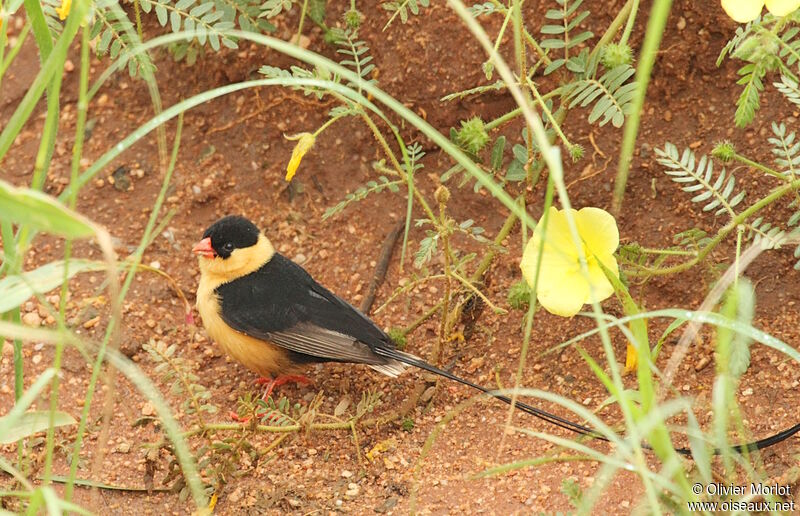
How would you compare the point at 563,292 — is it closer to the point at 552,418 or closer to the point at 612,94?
the point at 552,418

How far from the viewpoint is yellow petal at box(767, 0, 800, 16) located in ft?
7.67

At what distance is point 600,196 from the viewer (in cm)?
409

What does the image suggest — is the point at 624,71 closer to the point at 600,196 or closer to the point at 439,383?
the point at 600,196

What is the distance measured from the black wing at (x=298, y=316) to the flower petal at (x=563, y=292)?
1103 mm

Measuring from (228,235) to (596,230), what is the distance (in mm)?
1770

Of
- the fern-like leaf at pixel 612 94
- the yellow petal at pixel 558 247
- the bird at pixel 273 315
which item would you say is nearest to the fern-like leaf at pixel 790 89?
the fern-like leaf at pixel 612 94

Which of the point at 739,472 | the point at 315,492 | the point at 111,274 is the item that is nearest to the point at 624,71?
the point at 739,472

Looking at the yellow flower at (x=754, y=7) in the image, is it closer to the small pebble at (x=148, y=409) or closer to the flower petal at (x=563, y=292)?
the flower petal at (x=563, y=292)

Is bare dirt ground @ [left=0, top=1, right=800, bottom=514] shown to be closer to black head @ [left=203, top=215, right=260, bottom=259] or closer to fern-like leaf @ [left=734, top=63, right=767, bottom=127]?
black head @ [left=203, top=215, right=260, bottom=259]

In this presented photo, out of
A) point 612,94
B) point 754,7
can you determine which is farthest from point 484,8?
point 754,7

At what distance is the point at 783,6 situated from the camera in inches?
92.4

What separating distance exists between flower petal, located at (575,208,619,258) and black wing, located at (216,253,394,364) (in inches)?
45.5

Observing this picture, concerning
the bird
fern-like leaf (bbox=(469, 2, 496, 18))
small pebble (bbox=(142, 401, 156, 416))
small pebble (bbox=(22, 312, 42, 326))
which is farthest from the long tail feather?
small pebble (bbox=(22, 312, 42, 326))

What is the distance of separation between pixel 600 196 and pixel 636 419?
217 centimetres
